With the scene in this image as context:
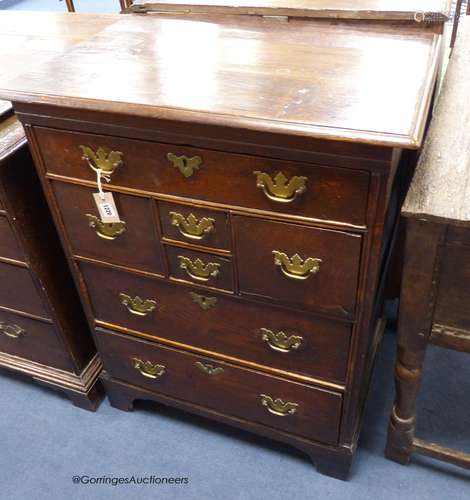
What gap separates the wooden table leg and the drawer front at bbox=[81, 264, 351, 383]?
121mm

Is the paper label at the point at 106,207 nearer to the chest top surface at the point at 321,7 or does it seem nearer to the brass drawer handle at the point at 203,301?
the brass drawer handle at the point at 203,301

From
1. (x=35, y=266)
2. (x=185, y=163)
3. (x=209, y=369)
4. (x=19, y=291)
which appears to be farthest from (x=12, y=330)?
(x=185, y=163)

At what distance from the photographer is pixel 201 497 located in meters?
1.29

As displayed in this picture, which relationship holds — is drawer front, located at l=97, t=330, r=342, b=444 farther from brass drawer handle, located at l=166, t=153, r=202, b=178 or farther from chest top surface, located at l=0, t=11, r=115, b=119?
chest top surface, located at l=0, t=11, r=115, b=119

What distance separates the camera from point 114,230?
104cm

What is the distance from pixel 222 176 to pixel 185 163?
0.07 metres

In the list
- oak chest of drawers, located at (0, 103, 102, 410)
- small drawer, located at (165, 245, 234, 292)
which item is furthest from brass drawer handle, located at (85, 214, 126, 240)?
oak chest of drawers, located at (0, 103, 102, 410)

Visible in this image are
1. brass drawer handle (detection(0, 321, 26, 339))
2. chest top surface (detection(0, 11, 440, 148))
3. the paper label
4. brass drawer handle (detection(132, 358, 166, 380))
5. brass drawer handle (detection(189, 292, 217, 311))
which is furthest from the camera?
brass drawer handle (detection(0, 321, 26, 339))

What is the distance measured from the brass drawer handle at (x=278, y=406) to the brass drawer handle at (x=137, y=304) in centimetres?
32

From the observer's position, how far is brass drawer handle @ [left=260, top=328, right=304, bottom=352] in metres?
1.05

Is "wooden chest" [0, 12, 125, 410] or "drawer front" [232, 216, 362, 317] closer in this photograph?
"drawer front" [232, 216, 362, 317]

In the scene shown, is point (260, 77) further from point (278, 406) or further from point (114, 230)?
point (278, 406)

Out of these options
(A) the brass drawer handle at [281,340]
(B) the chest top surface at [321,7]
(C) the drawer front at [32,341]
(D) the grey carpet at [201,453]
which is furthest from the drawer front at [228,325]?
(B) the chest top surface at [321,7]

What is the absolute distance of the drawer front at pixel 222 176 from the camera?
2.63ft
